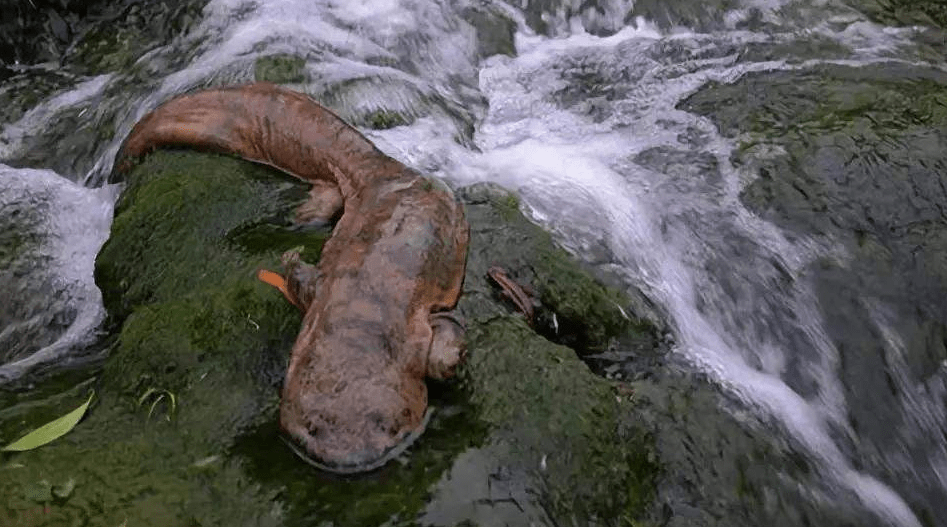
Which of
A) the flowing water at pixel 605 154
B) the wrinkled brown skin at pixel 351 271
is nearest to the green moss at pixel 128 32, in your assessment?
the flowing water at pixel 605 154

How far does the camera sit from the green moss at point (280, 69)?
5.57m

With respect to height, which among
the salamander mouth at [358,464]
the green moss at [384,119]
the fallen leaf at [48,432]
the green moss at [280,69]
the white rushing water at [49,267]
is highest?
the salamander mouth at [358,464]

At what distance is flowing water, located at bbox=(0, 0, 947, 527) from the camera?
13.0 feet

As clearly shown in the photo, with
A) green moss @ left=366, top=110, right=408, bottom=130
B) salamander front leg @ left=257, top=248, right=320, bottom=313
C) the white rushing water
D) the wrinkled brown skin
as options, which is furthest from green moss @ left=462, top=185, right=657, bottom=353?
the white rushing water

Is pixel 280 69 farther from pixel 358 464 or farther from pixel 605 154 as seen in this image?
pixel 358 464

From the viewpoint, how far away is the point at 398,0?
275 inches

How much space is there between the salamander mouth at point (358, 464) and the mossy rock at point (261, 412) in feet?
0.09

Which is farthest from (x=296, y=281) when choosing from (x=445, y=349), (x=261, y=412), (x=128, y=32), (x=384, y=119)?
(x=128, y=32)

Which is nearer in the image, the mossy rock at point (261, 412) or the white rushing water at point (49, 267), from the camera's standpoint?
the mossy rock at point (261, 412)

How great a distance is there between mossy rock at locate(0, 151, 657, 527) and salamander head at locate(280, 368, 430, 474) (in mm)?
51

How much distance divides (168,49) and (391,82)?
1.85 metres

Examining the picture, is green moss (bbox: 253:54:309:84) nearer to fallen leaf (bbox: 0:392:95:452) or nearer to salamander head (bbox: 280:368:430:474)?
fallen leaf (bbox: 0:392:95:452)

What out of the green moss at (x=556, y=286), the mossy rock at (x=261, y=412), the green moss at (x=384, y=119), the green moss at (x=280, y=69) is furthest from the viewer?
the green moss at (x=280, y=69)

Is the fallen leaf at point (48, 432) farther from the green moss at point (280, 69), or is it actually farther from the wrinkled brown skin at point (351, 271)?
the green moss at point (280, 69)
